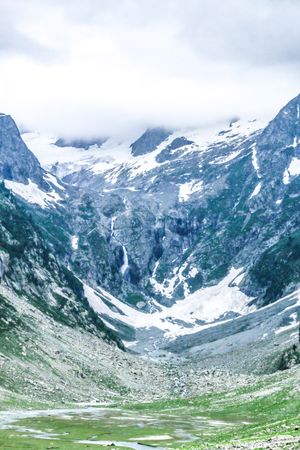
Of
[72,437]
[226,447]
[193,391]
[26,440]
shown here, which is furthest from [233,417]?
[193,391]

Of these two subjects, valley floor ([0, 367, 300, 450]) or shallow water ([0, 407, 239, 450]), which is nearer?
valley floor ([0, 367, 300, 450])

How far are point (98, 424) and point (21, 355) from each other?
246 ft

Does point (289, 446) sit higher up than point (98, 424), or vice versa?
point (98, 424)

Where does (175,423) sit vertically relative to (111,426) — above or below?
above

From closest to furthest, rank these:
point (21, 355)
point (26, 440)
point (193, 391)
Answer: point (26, 440) → point (21, 355) → point (193, 391)

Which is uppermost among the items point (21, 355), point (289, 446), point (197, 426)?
point (21, 355)

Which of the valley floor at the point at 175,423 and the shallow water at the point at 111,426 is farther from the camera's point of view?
the shallow water at the point at 111,426

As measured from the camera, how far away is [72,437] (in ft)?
304

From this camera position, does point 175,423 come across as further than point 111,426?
Yes

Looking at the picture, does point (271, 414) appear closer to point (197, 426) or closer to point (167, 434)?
point (197, 426)

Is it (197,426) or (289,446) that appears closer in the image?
(289,446)

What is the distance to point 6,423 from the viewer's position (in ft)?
355

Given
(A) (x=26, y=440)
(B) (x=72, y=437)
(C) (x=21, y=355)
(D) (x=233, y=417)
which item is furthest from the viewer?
(C) (x=21, y=355)

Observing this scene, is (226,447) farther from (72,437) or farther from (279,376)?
(279,376)
